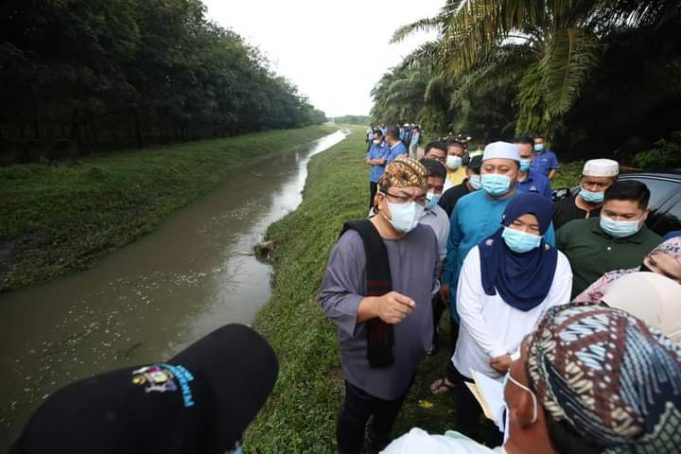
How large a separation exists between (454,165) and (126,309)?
5.17 meters

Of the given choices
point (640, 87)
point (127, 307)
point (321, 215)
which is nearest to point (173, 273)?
point (127, 307)

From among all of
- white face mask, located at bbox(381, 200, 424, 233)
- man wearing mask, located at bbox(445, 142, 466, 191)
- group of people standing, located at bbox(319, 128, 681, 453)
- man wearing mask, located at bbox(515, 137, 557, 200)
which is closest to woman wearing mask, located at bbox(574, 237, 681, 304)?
group of people standing, located at bbox(319, 128, 681, 453)

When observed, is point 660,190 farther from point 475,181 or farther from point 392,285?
point 392,285

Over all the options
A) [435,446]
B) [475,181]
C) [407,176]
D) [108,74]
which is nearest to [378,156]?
[475,181]

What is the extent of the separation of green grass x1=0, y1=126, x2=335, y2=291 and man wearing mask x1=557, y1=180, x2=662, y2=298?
7.75 metres

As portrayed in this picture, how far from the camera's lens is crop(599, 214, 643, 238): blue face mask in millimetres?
2443

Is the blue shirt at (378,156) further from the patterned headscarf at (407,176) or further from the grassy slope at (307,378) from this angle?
the patterned headscarf at (407,176)

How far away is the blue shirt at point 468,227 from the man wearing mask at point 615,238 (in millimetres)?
226

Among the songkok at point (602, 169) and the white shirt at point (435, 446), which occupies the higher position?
the songkok at point (602, 169)

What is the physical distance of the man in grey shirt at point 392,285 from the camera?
1.88 m

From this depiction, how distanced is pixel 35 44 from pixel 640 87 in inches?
659

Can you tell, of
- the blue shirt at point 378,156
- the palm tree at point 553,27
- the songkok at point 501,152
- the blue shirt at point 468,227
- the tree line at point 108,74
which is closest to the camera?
the blue shirt at point 468,227

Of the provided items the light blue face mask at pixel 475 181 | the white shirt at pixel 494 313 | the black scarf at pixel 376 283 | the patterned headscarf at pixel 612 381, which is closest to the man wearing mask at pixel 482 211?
the light blue face mask at pixel 475 181

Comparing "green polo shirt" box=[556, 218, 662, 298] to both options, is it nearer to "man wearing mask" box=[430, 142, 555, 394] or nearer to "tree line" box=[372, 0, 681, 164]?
"man wearing mask" box=[430, 142, 555, 394]
